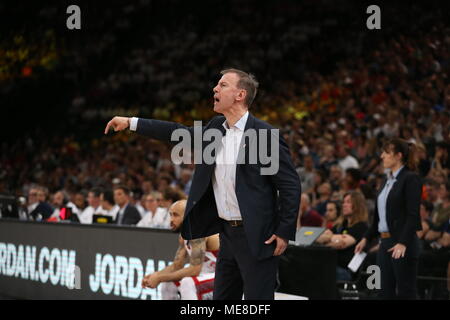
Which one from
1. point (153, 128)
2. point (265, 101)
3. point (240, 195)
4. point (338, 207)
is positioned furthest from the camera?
point (265, 101)

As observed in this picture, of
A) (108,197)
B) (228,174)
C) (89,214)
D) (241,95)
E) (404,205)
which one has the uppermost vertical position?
(241,95)

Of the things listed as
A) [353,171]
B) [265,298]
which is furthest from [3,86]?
[265,298]

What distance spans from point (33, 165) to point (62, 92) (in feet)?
13.0

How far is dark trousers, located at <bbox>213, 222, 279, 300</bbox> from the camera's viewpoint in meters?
4.13

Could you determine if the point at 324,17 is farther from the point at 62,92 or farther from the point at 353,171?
the point at 353,171

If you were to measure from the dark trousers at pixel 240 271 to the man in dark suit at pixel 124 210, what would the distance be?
6075mm

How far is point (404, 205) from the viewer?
263 inches

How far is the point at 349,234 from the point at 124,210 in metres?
3.71

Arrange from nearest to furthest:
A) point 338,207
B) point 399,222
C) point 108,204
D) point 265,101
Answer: point 399,222, point 338,207, point 108,204, point 265,101

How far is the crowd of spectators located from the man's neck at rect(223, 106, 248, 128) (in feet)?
13.1

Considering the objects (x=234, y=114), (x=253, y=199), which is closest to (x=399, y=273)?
(x=253, y=199)

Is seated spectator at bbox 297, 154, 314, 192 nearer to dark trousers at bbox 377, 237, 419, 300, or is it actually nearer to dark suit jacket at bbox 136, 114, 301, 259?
dark trousers at bbox 377, 237, 419, 300

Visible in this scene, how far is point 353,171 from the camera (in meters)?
9.78

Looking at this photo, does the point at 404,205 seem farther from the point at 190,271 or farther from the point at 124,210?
the point at 124,210
